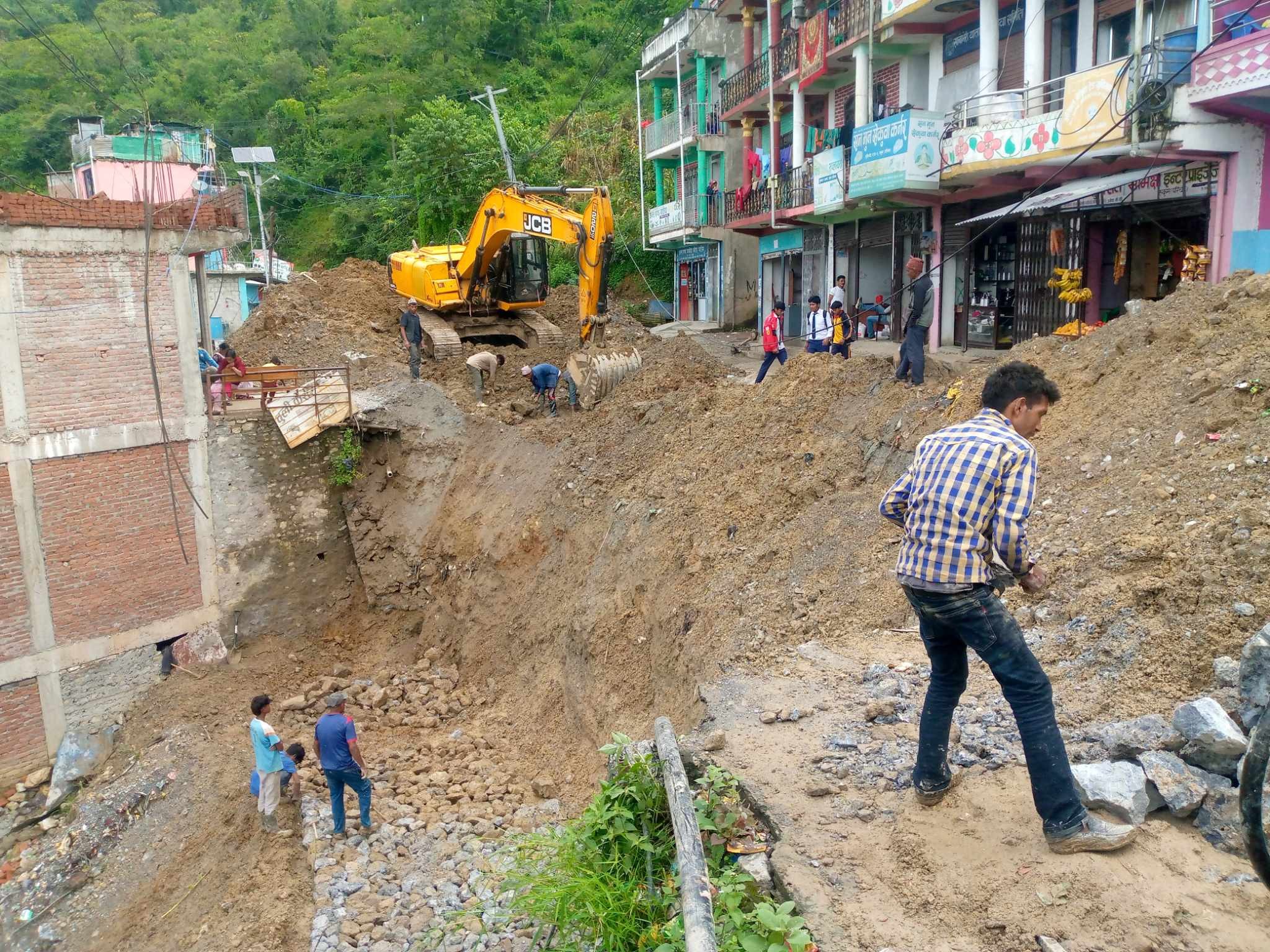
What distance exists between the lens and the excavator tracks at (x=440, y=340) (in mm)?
17703

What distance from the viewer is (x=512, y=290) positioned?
1883 centimetres

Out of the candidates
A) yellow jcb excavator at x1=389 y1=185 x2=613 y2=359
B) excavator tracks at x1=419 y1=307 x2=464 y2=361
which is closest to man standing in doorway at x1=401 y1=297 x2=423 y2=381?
excavator tracks at x1=419 y1=307 x2=464 y2=361

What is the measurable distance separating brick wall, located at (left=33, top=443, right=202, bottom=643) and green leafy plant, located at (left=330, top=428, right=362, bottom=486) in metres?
2.28

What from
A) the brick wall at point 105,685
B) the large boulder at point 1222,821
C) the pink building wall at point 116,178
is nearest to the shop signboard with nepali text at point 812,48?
the brick wall at point 105,685

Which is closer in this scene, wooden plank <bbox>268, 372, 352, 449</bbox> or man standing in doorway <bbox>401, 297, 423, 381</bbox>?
wooden plank <bbox>268, 372, 352, 449</bbox>

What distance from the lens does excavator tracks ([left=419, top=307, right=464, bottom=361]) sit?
17703 mm

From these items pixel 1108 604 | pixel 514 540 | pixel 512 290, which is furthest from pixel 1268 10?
pixel 512 290

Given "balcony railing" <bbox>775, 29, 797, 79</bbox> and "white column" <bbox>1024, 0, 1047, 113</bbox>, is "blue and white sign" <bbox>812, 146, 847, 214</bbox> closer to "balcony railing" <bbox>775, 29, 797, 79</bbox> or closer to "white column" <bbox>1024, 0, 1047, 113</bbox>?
"balcony railing" <bbox>775, 29, 797, 79</bbox>

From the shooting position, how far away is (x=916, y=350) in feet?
36.2

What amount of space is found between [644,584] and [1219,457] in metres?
5.74

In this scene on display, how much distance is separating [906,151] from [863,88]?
3160 millimetres

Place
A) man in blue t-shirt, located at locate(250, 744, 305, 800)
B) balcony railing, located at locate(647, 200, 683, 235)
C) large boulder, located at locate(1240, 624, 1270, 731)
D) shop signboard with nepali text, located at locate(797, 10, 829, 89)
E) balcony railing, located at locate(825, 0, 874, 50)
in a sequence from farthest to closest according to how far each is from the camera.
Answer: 1. balcony railing, located at locate(647, 200, 683, 235)
2. shop signboard with nepali text, located at locate(797, 10, 829, 89)
3. balcony railing, located at locate(825, 0, 874, 50)
4. man in blue t-shirt, located at locate(250, 744, 305, 800)
5. large boulder, located at locate(1240, 624, 1270, 731)

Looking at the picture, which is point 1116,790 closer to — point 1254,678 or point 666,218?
point 1254,678

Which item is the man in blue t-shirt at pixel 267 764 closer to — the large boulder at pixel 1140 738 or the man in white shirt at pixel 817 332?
the large boulder at pixel 1140 738
